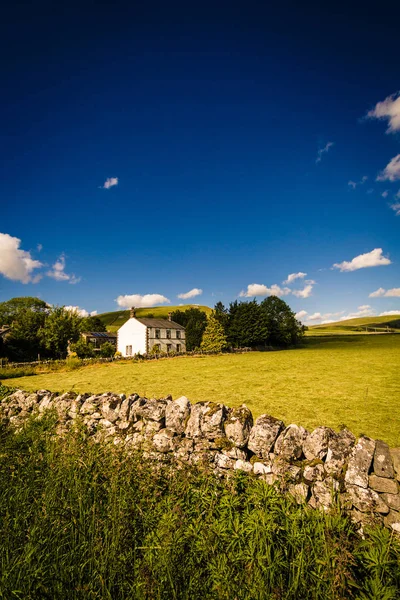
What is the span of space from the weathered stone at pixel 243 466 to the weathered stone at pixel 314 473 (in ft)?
3.26

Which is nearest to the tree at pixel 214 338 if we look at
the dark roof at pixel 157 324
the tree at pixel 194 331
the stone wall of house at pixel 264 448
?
the dark roof at pixel 157 324

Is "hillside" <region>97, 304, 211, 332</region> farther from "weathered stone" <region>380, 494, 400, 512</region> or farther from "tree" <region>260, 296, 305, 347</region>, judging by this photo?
"weathered stone" <region>380, 494, 400, 512</region>

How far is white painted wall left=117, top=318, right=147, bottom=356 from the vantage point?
56.2m

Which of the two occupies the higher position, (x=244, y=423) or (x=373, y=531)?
(x=244, y=423)

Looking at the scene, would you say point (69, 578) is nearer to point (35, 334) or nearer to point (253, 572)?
point (253, 572)

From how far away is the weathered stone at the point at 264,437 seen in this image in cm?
523

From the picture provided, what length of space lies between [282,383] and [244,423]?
15540 millimetres

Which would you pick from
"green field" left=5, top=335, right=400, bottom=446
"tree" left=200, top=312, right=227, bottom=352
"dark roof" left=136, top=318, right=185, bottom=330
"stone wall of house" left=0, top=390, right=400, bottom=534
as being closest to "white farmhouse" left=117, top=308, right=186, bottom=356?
"dark roof" left=136, top=318, right=185, bottom=330

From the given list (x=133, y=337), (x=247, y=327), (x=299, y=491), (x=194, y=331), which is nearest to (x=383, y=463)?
(x=299, y=491)

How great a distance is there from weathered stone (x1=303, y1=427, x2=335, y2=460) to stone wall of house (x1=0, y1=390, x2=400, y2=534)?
15 mm

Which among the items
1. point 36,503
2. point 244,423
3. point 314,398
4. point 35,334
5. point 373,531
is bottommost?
point 314,398

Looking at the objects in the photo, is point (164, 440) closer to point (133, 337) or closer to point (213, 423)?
point (213, 423)

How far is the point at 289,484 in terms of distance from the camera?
4.46 m

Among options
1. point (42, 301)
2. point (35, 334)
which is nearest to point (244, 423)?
point (35, 334)
